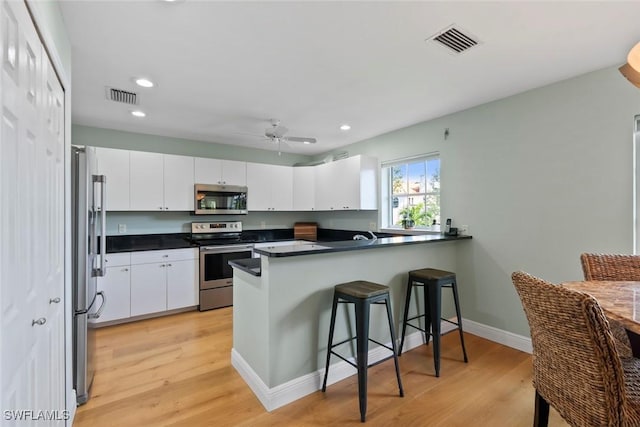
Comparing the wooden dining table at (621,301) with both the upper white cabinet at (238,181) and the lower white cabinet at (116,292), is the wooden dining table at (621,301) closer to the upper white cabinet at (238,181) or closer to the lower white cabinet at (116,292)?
the upper white cabinet at (238,181)

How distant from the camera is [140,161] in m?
3.94

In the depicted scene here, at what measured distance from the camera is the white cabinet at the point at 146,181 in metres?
3.90

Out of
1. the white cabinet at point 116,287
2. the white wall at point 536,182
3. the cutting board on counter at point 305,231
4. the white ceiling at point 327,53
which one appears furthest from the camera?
the cutting board on counter at point 305,231

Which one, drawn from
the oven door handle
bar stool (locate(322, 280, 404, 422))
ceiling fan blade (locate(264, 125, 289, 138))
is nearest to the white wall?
bar stool (locate(322, 280, 404, 422))

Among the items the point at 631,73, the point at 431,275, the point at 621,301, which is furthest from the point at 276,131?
the point at 621,301

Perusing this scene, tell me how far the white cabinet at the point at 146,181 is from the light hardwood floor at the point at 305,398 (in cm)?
179

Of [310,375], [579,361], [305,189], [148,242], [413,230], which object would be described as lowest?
[310,375]

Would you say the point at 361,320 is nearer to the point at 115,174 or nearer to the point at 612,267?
the point at 612,267

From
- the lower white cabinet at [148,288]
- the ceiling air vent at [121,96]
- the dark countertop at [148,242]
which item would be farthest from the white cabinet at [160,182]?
the ceiling air vent at [121,96]

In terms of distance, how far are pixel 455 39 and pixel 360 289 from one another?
1.83m

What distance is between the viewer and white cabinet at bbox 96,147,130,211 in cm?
371

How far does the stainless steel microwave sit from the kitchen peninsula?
2220mm

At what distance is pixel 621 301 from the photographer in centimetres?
133

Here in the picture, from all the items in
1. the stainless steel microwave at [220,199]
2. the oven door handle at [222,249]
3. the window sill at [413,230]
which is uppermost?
the stainless steel microwave at [220,199]
